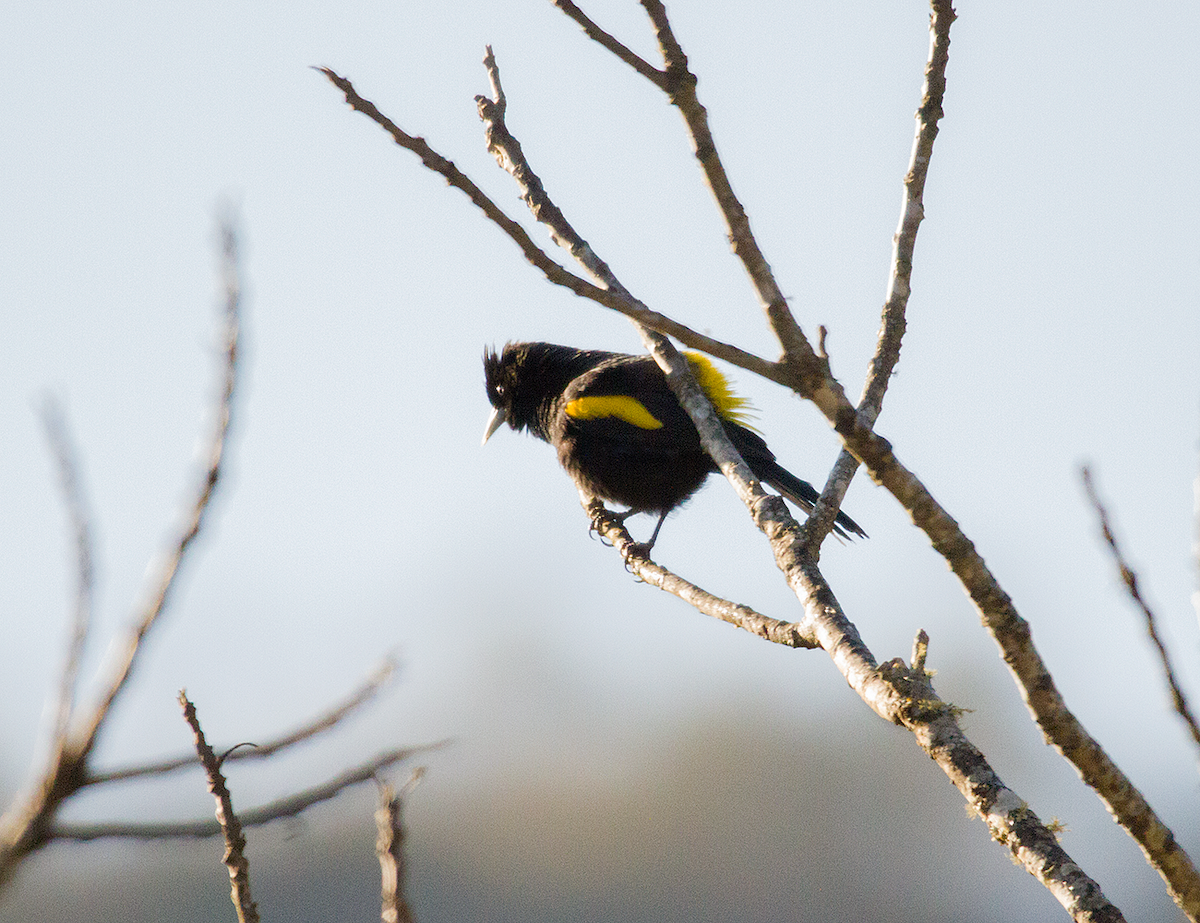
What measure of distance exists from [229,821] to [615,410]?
495 cm

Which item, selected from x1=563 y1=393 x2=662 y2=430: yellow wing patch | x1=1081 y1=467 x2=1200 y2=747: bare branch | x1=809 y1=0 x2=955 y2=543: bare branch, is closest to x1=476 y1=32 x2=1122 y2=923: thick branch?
x1=809 y1=0 x2=955 y2=543: bare branch

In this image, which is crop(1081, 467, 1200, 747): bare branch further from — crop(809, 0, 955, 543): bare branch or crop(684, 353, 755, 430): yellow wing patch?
crop(684, 353, 755, 430): yellow wing patch

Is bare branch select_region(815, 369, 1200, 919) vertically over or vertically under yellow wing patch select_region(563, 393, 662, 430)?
under

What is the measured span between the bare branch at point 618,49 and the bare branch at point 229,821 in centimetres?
148

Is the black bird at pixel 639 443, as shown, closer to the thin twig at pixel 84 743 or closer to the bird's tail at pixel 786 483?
the bird's tail at pixel 786 483

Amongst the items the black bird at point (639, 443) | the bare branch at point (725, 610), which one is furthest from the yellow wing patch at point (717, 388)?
the bare branch at point (725, 610)

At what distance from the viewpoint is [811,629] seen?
2766 millimetres

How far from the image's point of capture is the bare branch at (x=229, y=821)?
63.5 inches

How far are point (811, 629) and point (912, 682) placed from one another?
412 millimetres

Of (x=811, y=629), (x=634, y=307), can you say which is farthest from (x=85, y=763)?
(x=811, y=629)

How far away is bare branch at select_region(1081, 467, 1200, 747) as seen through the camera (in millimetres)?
1613

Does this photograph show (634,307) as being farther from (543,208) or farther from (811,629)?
(543,208)

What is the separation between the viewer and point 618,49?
8.08ft

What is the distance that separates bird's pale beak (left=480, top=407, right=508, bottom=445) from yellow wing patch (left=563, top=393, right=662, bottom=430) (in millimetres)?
809
